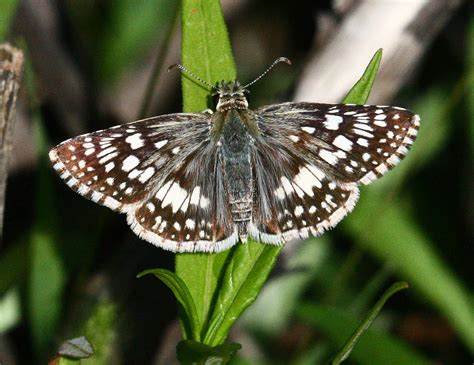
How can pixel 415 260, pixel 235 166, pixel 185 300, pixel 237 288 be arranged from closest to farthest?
1. pixel 185 300
2. pixel 237 288
3. pixel 235 166
4. pixel 415 260

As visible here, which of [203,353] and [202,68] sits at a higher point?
[202,68]

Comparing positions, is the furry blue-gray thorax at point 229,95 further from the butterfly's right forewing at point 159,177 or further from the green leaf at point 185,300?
the green leaf at point 185,300

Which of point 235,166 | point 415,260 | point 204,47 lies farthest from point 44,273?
point 415,260

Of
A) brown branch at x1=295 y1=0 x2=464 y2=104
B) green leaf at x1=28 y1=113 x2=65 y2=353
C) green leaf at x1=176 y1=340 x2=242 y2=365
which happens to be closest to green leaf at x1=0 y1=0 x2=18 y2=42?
green leaf at x1=28 y1=113 x2=65 y2=353

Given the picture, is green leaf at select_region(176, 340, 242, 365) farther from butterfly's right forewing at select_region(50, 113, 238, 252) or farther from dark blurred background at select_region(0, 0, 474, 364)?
dark blurred background at select_region(0, 0, 474, 364)

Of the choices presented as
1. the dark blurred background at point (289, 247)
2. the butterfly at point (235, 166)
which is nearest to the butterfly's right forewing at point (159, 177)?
the butterfly at point (235, 166)

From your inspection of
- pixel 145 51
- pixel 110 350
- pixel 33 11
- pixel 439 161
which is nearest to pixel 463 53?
pixel 439 161

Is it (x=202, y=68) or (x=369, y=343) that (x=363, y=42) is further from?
(x=369, y=343)

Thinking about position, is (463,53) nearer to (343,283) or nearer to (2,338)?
(343,283)
